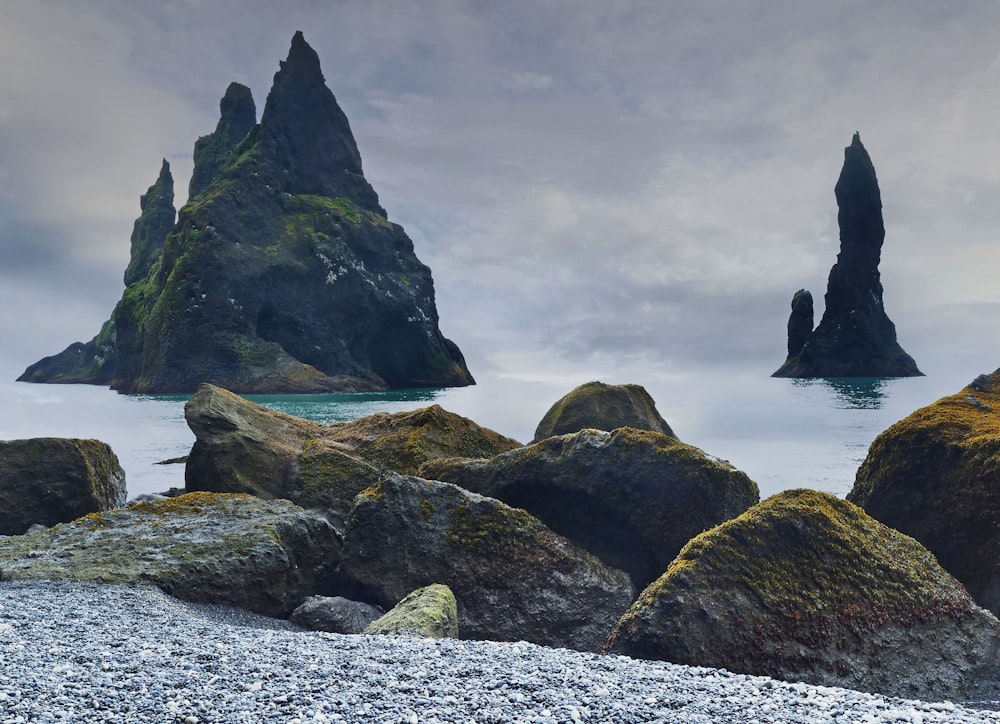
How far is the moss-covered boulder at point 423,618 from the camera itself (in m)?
7.52

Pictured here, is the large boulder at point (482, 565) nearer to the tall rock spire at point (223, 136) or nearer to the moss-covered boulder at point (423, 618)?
the moss-covered boulder at point (423, 618)

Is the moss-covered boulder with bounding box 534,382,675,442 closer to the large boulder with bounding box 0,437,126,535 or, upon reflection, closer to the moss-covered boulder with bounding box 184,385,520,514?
the moss-covered boulder with bounding box 184,385,520,514

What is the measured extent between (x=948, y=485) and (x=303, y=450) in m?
11.5

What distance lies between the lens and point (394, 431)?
15.0 meters

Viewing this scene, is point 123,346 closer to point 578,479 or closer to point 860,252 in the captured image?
point 578,479

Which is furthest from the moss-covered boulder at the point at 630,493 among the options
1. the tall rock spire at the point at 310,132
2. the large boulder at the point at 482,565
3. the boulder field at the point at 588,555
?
the tall rock spire at the point at 310,132

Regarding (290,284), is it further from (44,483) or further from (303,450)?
(303,450)

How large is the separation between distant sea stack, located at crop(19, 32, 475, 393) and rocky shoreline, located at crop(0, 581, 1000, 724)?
9152cm

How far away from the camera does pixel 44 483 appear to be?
1356 cm

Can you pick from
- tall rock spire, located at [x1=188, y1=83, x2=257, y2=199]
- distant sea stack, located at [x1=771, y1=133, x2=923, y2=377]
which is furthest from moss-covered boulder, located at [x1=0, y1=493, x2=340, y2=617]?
tall rock spire, located at [x1=188, y1=83, x2=257, y2=199]

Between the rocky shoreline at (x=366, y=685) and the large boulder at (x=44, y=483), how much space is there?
292 inches

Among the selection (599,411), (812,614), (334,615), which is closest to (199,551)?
(334,615)

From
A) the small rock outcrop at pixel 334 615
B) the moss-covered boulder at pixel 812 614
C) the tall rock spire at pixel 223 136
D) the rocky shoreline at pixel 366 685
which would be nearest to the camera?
the rocky shoreline at pixel 366 685

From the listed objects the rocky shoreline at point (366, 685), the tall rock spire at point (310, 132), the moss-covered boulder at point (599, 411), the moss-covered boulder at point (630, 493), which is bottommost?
the rocky shoreline at point (366, 685)
